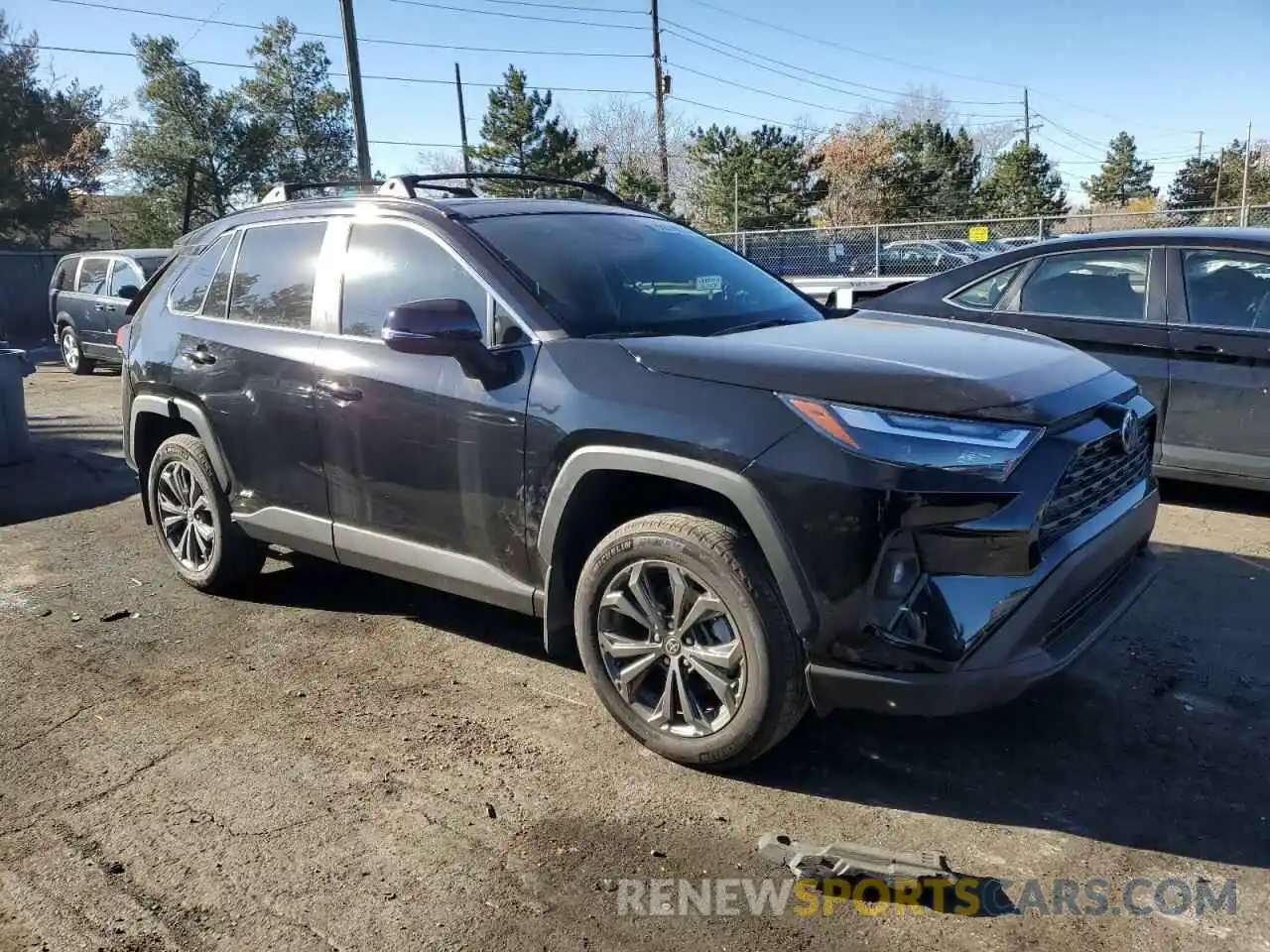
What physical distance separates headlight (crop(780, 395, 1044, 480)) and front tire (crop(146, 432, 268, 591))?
10.2 feet

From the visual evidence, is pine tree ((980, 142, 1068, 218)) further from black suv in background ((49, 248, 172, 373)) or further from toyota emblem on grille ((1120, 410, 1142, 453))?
toyota emblem on grille ((1120, 410, 1142, 453))

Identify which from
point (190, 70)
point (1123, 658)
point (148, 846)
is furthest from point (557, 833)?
point (190, 70)

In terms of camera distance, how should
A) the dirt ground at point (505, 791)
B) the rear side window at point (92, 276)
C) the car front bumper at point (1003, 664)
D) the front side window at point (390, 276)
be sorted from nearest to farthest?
the dirt ground at point (505, 791) → the car front bumper at point (1003, 664) → the front side window at point (390, 276) → the rear side window at point (92, 276)

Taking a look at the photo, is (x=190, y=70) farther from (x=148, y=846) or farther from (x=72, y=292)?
(x=148, y=846)

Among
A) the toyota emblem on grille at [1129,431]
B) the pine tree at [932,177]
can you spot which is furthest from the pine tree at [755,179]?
the toyota emblem on grille at [1129,431]

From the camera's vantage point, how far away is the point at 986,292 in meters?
6.50

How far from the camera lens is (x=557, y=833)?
9.55 ft

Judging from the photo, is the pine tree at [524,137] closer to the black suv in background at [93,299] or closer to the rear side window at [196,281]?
the black suv in background at [93,299]

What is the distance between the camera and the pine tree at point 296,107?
115ft

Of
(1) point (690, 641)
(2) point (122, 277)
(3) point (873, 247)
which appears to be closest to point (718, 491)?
(1) point (690, 641)

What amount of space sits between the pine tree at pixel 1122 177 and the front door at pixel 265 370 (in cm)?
6866

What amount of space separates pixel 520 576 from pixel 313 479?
1183 millimetres

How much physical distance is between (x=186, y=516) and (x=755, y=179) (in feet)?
129

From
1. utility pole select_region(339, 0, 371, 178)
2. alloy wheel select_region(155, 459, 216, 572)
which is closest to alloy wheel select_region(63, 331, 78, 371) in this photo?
utility pole select_region(339, 0, 371, 178)
